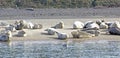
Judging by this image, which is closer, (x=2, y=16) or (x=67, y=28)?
(x=67, y=28)

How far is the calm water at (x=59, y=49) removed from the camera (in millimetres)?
23500

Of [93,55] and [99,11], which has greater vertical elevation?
[93,55]

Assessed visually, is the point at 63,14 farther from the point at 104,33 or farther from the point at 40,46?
the point at 40,46

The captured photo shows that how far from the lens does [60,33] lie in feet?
94.0

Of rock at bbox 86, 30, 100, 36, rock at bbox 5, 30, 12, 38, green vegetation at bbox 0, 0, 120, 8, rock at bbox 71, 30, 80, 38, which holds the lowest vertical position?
green vegetation at bbox 0, 0, 120, 8

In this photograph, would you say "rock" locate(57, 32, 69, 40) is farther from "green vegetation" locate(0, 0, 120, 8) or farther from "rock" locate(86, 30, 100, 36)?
"green vegetation" locate(0, 0, 120, 8)

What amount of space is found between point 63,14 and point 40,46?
21.8 m

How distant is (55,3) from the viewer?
55.4m

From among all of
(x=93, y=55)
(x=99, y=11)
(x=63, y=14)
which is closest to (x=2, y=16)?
(x=63, y=14)

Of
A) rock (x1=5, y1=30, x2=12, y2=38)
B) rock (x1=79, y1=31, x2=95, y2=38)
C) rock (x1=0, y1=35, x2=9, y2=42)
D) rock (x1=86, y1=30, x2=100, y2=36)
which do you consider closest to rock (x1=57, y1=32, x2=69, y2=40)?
rock (x1=79, y1=31, x2=95, y2=38)

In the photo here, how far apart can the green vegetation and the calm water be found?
87.3ft

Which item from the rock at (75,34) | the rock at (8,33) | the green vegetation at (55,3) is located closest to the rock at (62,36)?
the rock at (75,34)

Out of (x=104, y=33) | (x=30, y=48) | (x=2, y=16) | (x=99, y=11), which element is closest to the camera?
(x=30, y=48)

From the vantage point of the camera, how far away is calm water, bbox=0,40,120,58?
77.1 feet
